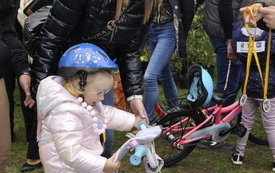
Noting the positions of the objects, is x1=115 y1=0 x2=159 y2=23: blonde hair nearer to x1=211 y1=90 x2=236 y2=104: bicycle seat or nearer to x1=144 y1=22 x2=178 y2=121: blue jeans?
x1=211 y1=90 x2=236 y2=104: bicycle seat

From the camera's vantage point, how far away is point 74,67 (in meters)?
2.36

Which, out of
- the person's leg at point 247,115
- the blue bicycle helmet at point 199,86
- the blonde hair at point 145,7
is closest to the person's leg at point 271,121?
the person's leg at point 247,115

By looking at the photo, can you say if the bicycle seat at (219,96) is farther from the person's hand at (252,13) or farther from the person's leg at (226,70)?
the person's hand at (252,13)

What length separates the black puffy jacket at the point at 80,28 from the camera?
2543 mm

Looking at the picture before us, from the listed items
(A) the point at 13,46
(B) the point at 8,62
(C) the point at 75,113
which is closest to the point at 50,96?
(C) the point at 75,113

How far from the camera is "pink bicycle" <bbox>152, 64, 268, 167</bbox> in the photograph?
3992 mm

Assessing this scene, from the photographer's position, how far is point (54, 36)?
2.62 m

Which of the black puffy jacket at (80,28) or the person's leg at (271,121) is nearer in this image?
the black puffy jacket at (80,28)

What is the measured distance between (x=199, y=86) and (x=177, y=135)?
1.68 feet

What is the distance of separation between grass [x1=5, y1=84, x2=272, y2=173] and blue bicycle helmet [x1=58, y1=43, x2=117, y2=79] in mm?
1865

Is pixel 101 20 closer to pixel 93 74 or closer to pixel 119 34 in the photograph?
pixel 119 34

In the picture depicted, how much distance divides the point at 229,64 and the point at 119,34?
7.42ft

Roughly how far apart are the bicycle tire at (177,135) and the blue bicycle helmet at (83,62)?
1.67 m

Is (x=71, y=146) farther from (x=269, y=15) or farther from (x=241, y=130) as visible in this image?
(x=241, y=130)
